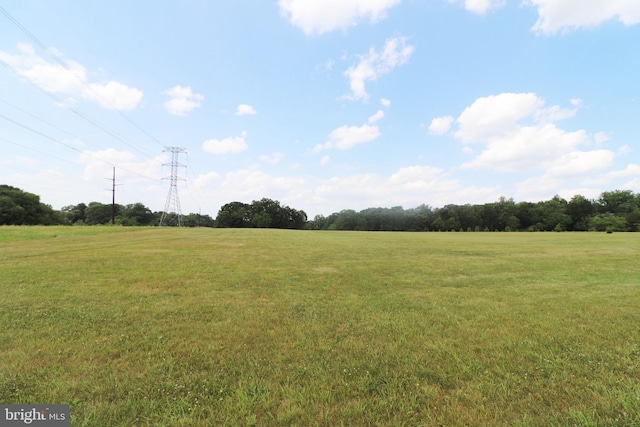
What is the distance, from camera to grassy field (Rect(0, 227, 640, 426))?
3.02 meters

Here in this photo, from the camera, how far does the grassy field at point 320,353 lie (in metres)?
3.02

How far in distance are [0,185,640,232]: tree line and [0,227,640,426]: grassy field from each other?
317ft

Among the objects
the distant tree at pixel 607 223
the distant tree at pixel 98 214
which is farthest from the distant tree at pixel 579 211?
the distant tree at pixel 98 214

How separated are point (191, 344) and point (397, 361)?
343 cm

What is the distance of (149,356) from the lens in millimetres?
4113

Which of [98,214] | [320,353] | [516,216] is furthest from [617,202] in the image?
[98,214]

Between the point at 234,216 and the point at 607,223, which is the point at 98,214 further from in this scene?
the point at 607,223

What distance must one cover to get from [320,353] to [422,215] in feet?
396

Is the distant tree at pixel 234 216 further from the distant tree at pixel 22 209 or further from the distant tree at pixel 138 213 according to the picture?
the distant tree at pixel 22 209

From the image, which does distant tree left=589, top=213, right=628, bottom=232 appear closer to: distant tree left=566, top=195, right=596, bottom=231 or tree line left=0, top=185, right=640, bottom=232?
tree line left=0, top=185, right=640, bottom=232

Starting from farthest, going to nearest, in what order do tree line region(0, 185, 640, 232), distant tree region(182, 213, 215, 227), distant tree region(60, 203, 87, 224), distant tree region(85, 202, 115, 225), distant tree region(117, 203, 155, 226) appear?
distant tree region(182, 213, 215, 227) → distant tree region(60, 203, 87, 224) → distant tree region(85, 202, 115, 225) → distant tree region(117, 203, 155, 226) → tree line region(0, 185, 640, 232)

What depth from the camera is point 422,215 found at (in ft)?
381

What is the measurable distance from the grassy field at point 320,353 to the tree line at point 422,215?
9668 cm

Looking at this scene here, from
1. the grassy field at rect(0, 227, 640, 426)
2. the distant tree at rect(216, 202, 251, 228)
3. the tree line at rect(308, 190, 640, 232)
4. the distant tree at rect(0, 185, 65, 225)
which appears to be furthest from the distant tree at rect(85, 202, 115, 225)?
the grassy field at rect(0, 227, 640, 426)
